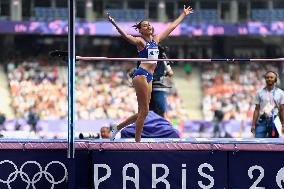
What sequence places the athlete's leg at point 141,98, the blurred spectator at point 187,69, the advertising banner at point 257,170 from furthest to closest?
the blurred spectator at point 187,69, the athlete's leg at point 141,98, the advertising banner at point 257,170

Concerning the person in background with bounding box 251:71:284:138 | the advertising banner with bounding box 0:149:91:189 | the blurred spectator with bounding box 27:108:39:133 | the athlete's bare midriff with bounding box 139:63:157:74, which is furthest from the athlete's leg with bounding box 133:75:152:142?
the blurred spectator with bounding box 27:108:39:133

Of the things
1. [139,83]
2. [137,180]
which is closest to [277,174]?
[137,180]

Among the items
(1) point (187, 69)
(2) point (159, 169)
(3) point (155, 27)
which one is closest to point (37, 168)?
(2) point (159, 169)

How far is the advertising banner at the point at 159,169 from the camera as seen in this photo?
6.57m

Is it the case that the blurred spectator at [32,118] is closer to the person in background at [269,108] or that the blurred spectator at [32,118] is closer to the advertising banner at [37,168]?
the person in background at [269,108]

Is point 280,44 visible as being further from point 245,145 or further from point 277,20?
point 245,145

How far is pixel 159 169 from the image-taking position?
659 centimetres

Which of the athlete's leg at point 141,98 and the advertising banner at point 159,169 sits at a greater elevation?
the athlete's leg at point 141,98

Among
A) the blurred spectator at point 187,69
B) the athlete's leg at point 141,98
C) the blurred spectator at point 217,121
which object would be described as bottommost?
the blurred spectator at point 217,121

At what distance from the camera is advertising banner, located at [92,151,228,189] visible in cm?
657

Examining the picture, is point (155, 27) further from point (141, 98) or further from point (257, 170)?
point (257, 170)

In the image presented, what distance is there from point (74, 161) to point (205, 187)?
120 cm

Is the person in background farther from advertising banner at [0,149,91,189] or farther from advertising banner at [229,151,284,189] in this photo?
advertising banner at [0,149,91,189]

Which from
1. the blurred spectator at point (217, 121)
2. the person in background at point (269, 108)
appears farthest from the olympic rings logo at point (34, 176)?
the blurred spectator at point (217, 121)
